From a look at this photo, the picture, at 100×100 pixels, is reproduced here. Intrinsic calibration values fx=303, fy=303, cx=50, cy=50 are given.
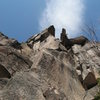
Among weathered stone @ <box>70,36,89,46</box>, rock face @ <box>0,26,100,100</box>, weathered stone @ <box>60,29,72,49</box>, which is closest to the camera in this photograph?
rock face @ <box>0,26,100,100</box>

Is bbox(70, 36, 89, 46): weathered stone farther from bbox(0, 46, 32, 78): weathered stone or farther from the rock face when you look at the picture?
bbox(0, 46, 32, 78): weathered stone

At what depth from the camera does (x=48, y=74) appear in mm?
33156

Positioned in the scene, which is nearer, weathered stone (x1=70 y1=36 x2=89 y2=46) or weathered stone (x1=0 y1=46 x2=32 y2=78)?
weathered stone (x1=0 y1=46 x2=32 y2=78)

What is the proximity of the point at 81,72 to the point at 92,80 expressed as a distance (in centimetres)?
203

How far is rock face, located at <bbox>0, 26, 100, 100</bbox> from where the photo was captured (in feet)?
94.0

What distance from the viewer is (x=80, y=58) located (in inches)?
1768

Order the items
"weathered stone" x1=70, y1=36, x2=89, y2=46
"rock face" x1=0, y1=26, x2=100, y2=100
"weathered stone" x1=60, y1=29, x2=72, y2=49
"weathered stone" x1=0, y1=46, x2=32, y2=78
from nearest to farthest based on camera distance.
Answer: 1. "rock face" x1=0, y1=26, x2=100, y2=100
2. "weathered stone" x1=0, y1=46, x2=32, y2=78
3. "weathered stone" x1=60, y1=29, x2=72, y2=49
4. "weathered stone" x1=70, y1=36, x2=89, y2=46

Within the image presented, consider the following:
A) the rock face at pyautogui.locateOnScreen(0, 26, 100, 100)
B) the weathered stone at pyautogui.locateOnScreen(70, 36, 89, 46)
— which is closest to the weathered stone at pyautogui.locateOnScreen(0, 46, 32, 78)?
the rock face at pyautogui.locateOnScreen(0, 26, 100, 100)

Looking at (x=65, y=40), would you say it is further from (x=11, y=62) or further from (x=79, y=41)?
(x=11, y=62)

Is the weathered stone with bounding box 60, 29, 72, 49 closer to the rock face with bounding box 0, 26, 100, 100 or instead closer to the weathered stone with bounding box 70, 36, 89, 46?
the weathered stone with bounding box 70, 36, 89, 46

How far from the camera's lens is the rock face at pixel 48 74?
94.0 feet

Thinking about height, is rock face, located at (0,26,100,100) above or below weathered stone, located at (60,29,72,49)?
below

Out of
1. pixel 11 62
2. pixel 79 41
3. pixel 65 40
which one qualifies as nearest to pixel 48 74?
pixel 11 62

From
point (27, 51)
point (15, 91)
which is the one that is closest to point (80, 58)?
point (27, 51)
